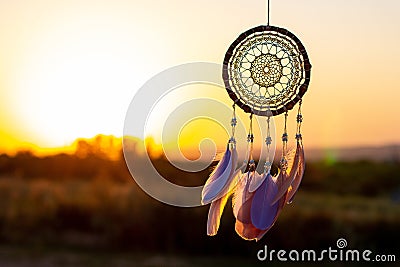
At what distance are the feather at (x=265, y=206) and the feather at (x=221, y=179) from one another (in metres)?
0.11

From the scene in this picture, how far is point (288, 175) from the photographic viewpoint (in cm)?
229

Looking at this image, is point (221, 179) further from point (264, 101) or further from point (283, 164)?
point (264, 101)

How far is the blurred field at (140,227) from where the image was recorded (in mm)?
7145

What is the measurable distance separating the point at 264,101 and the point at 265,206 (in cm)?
35

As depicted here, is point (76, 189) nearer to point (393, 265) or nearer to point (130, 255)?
point (130, 255)

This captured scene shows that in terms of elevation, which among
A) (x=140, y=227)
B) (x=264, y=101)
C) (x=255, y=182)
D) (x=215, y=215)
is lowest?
(x=140, y=227)

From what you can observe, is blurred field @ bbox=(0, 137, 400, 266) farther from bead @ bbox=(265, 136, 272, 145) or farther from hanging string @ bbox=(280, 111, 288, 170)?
bead @ bbox=(265, 136, 272, 145)

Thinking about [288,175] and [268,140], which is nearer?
[268,140]

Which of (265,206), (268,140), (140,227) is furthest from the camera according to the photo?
(140,227)

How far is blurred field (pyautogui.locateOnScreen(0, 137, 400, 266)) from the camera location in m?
7.14

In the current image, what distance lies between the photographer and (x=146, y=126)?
11.8 ft

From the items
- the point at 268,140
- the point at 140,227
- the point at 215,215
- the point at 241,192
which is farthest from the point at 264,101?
the point at 140,227

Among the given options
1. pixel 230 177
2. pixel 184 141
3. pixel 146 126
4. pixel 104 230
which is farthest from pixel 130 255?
pixel 230 177

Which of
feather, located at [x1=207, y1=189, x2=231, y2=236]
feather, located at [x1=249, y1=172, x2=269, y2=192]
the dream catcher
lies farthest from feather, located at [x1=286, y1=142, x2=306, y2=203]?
feather, located at [x1=207, y1=189, x2=231, y2=236]
